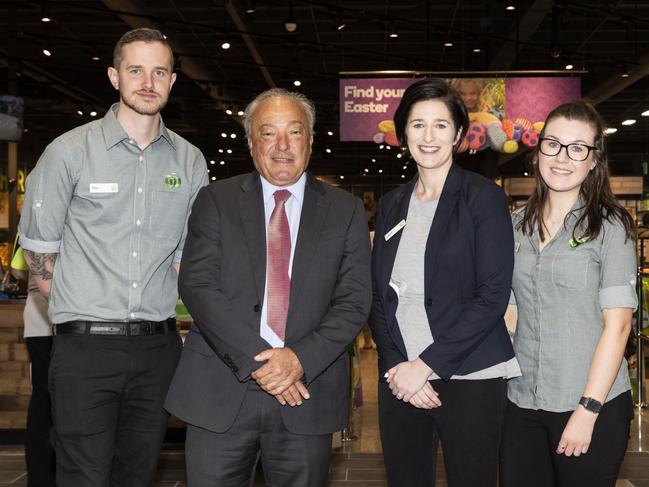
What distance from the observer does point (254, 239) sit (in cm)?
255

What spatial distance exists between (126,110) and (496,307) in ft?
4.76

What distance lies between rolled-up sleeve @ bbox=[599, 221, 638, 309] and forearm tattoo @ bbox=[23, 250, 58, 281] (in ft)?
5.97

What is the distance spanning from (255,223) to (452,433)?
897 mm

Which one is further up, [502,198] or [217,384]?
[502,198]

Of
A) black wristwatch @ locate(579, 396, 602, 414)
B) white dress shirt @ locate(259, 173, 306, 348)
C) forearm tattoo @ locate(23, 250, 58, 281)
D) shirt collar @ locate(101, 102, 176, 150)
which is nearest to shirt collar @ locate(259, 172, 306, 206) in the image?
white dress shirt @ locate(259, 173, 306, 348)

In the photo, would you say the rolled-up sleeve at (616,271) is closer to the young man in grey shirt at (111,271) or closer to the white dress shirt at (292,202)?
the white dress shirt at (292,202)

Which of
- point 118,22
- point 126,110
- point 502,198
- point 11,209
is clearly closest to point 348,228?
point 502,198

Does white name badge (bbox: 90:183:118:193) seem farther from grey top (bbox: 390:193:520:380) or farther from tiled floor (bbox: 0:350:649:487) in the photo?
tiled floor (bbox: 0:350:649:487)

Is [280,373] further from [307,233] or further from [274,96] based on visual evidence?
[274,96]

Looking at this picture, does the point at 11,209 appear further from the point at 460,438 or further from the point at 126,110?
the point at 460,438

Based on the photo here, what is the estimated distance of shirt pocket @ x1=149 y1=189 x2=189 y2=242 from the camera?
2826mm

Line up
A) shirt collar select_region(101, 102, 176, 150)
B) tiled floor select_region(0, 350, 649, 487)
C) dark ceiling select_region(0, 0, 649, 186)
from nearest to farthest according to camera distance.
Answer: shirt collar select_region(101, 102, 176, 150)
tiled floor select_region(0, 350, 649, 487)
dark ceiling select_region(0, 0, 649, 186)

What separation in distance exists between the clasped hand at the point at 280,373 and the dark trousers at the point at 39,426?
193 centimetres

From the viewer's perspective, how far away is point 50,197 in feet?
8.94
